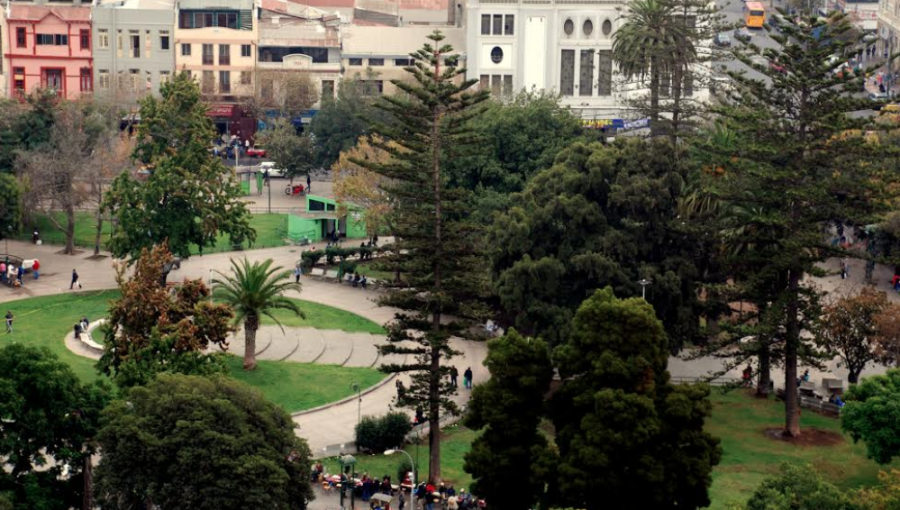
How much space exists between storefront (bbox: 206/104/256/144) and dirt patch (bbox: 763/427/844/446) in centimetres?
6433

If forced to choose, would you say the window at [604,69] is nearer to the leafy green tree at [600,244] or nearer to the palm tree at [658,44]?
the palm tree at [658,44]

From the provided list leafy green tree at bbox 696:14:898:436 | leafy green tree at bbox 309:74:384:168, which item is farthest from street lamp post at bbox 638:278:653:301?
leafy green tree at bbox 309:74:384:168

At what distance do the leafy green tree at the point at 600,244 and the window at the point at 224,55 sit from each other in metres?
54.8

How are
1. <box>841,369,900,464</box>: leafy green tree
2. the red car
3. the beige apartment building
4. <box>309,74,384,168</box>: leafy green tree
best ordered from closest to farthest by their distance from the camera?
<box>841,369,900,464</box>: leafy green tree → <box>309,74,384,168</box>: leafy green tree → the red car → the beige apartment building

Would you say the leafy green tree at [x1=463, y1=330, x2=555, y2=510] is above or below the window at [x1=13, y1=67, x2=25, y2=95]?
below

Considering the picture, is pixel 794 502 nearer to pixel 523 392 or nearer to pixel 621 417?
pixel 621 417

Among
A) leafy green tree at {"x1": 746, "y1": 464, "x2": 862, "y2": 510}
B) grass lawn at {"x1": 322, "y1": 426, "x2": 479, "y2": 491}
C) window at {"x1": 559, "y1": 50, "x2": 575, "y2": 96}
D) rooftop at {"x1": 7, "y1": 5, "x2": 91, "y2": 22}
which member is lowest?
grass lawn at {"x1": 322, "y1": 426, "x2": 479, "y2": 491}

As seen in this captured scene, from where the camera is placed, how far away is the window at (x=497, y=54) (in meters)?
114

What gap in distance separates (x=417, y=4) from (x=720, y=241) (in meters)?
68.3

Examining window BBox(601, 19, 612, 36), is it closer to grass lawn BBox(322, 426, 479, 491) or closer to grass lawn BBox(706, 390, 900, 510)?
grass lawn BBox(706, 390, 900, 510)

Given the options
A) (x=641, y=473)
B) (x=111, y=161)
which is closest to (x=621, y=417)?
(x=641, y=473)

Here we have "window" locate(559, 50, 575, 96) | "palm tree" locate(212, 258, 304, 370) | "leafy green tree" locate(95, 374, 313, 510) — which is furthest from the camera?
"window" locate(559, 50, 575, 96)

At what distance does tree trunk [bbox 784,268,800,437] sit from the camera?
62094 mm

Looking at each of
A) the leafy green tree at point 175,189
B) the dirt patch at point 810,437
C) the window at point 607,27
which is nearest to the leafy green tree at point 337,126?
the window at point 607,27
